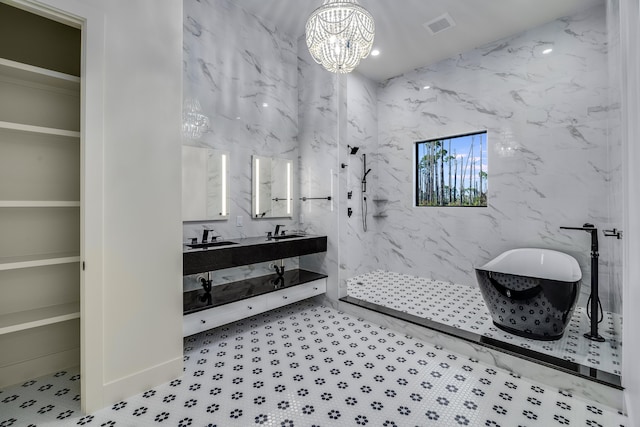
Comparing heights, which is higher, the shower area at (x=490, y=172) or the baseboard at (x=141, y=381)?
the shower area at (x=490, y=172)

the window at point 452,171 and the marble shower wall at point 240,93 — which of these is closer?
the marble shower wall at point 240,93

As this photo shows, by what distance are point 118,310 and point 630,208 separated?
9.90ft

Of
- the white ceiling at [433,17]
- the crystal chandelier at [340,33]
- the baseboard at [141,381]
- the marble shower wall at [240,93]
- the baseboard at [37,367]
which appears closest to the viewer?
the baseboard at [141,381]

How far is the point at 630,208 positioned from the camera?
1579 millimetres

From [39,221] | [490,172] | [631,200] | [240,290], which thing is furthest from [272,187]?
[631,200]

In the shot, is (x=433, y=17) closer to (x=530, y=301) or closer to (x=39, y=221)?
(x=530, y=301)

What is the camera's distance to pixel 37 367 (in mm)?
2002

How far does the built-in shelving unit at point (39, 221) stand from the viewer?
1.84 m

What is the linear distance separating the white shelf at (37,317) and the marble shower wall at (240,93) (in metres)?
0.99

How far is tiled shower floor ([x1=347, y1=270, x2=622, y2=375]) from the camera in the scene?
2227mm

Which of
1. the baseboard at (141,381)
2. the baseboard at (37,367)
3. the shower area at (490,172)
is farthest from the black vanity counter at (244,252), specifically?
the baseboard at (37,367)

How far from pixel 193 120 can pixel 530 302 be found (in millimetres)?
3463

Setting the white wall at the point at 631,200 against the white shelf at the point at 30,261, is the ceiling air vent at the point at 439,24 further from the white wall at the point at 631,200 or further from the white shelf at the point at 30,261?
the white shelf at the point at 30,261

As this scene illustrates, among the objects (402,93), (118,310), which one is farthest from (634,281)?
(402,93)
